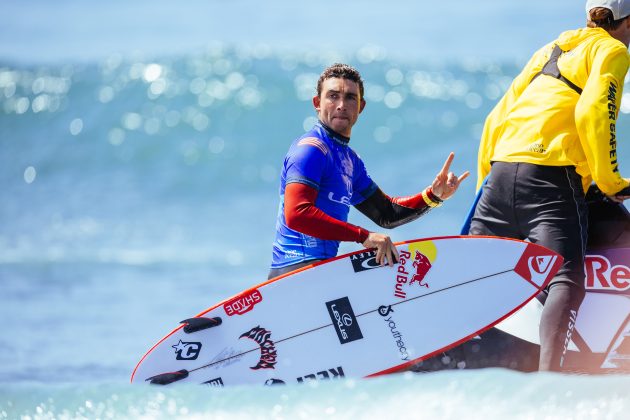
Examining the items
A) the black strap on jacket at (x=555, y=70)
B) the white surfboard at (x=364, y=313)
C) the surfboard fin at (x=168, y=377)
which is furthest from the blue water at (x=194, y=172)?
the black strap on jacket at (x=555, y=70)

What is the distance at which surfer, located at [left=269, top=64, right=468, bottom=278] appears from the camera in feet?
14.3

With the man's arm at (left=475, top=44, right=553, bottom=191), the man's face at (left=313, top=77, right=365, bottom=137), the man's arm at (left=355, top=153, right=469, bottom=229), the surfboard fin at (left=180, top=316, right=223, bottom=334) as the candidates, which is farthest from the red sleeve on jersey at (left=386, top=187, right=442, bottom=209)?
the surfboard fin at (left=180, top=316, right=223, bottom=334)

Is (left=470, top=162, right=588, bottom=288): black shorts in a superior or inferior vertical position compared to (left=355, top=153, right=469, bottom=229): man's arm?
inferior

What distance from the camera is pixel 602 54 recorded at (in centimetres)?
439

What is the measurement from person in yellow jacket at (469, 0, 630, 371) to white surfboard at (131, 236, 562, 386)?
250 millimetres

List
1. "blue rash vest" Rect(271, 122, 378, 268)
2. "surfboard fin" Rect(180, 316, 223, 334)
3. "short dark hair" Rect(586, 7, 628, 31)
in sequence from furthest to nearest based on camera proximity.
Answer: "surfboard fin" Rect(180, 316, 223, 334) → "short dark hair" Rect(586, 7, 628, 31) → "blue rash vest" Rect(271, 122, 378, 268)

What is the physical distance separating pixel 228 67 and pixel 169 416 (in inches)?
539

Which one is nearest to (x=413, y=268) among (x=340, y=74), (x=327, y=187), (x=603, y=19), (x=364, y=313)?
(x=364, y=313)

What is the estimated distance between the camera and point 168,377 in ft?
15.6

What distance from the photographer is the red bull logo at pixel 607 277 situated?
15.5ft

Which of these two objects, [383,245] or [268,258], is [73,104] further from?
[383,245]

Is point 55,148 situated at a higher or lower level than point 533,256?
higher

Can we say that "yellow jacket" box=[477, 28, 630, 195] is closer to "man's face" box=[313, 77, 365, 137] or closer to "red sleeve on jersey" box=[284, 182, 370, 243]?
"man's face" box=[313, 77, 365, 137]

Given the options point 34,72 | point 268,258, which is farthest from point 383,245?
point 34,72
